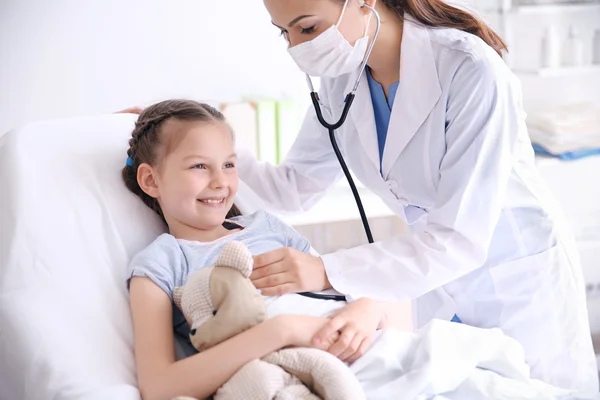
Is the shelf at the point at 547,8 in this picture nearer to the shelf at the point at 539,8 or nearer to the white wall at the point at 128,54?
the shelf at the point at 539,8

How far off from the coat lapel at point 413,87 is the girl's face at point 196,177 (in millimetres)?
370

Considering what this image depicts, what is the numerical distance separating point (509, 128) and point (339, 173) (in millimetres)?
623

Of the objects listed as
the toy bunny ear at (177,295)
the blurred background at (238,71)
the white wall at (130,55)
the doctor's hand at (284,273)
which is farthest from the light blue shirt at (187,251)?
the white wall at (130,55)

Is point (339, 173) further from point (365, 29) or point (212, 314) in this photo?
point (212, 314)

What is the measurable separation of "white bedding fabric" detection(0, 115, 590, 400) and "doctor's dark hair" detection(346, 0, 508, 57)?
0.64 metres

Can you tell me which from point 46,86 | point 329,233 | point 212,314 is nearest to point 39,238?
point 212,314

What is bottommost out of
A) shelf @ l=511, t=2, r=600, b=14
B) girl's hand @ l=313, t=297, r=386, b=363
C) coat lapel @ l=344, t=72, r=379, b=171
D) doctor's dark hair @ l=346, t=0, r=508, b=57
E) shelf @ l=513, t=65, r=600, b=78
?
girl's hand @ l=313, t=297, r=386, b=363

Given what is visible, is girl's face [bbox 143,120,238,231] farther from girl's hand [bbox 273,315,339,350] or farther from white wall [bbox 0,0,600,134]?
white wall [bbox 0,0,600,134]

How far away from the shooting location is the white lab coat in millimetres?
1335

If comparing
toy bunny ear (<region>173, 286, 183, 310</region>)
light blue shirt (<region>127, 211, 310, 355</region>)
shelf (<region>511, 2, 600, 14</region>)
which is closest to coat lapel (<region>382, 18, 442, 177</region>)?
light blue shirt (<region>127, 211, 310, 355</region>)

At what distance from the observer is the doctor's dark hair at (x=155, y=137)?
1483mm

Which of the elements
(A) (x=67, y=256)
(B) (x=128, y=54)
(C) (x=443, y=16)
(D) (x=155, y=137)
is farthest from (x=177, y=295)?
(B) (x=128, y=54)

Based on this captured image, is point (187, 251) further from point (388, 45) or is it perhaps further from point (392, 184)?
point (388, 45)

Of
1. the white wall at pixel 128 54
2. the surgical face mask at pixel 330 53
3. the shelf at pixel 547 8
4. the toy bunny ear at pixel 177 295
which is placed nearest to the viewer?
the toy bunny ear at pixel 177 295
